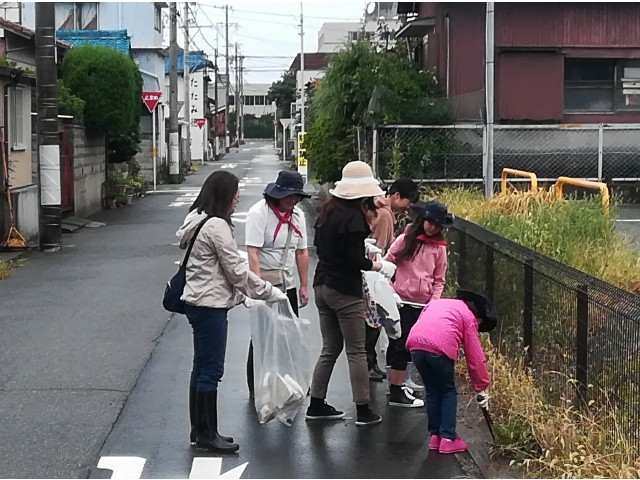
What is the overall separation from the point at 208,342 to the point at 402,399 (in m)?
1.86

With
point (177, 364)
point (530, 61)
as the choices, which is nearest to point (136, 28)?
point (530, 61)

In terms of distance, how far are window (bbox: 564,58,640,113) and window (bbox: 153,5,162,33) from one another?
2982 cm

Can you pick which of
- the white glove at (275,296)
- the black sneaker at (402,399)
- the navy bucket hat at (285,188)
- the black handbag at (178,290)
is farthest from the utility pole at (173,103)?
the black handbag at (178,290)

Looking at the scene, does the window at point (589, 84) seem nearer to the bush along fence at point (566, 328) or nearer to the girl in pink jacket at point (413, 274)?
the bush along fence at point (566, 328)

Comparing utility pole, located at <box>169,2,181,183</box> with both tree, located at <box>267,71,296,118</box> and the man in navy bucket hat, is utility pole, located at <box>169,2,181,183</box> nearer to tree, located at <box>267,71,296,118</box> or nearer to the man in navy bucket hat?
the man in navy bucket hat

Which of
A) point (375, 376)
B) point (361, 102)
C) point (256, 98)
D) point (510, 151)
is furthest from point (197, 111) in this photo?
point (256, 98)

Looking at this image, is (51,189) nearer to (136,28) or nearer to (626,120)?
(626,120)

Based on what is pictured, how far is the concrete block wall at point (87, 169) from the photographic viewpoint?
73.3 feet

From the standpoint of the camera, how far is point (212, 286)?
6.05m

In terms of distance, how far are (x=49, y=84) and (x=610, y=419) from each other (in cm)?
1339

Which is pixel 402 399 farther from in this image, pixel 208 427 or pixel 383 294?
pixel 208 427

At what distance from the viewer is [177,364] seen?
8.56 meters

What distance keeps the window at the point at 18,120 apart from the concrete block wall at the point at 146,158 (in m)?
20.6

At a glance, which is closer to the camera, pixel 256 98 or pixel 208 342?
pixel 208 342
